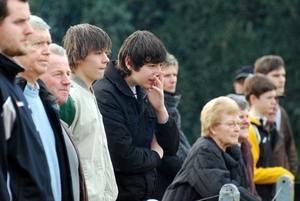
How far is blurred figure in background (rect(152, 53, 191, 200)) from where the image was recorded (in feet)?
21.5

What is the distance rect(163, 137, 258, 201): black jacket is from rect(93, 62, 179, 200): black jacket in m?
0.29

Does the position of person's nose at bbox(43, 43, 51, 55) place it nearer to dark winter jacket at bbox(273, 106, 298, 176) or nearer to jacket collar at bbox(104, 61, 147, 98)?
jacket collar at bbox(104, 61, 147, 98)

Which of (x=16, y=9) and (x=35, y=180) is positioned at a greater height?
(x=16, y=9)

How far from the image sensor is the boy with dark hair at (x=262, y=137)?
24.2 feet

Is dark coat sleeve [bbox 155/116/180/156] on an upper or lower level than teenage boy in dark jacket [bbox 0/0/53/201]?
lower

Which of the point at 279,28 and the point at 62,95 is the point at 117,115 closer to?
the point at 62,95

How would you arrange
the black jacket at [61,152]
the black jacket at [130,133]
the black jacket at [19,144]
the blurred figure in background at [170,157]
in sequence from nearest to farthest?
the black jacket at [19,144] → the black jacket at [61,152] → the black jacket at [130,133] → the blurred figure in background at [170,157]

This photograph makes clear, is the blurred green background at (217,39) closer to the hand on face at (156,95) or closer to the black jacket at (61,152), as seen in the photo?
the hand on face at (156,95)

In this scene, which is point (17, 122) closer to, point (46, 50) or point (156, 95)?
point (46, 50)

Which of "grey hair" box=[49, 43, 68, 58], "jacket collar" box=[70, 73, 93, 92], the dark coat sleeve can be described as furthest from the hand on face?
"grey hair" box=[49, 43, 68, 58]

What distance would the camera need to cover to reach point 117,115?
17.8 ft

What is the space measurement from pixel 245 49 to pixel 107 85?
692 cm

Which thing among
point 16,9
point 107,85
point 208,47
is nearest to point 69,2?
point 208,47

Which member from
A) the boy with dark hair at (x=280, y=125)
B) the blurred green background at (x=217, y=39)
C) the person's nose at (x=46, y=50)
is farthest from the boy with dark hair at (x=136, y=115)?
the blurred green background at (x=217, y=39)
